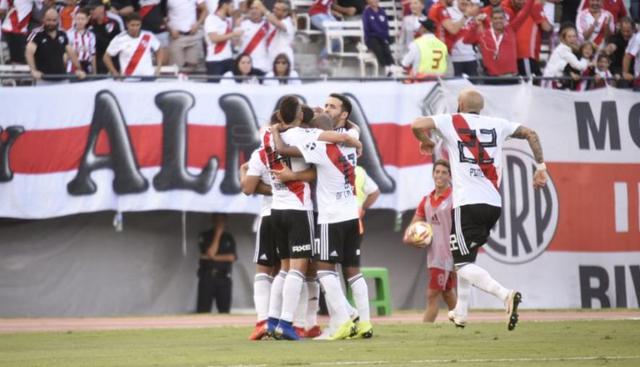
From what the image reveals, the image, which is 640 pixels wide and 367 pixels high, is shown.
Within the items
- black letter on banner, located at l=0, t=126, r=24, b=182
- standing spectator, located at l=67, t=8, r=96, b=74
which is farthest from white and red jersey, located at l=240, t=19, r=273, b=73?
black letter on banner, located at l=0, t=126, r=24, b=182

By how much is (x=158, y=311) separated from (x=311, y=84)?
433 centimetres

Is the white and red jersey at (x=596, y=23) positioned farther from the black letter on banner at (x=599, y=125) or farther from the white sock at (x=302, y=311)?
the white sock at (x=302, y=311)

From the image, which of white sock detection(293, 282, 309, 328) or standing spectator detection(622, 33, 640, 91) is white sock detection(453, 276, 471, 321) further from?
standing spectator detection(622, 33, 640, 91)

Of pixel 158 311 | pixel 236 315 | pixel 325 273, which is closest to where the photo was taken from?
pixel 325 273

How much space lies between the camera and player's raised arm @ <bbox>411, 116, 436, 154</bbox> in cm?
1281

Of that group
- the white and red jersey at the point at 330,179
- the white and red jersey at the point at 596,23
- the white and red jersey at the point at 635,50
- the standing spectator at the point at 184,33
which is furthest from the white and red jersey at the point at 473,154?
the white and red jersey at the point at 596,23

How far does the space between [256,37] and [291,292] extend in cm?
1000

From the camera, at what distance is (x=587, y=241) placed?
69.2 ft

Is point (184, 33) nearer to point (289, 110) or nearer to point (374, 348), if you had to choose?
point (289, 110)

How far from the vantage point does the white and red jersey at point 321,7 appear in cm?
2403

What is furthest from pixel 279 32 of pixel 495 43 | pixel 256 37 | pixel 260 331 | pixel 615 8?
pixel 260 331

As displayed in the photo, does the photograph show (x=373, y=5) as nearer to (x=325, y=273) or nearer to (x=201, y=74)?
(x=201, y=74)

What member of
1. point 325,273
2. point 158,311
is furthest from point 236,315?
point 325,273

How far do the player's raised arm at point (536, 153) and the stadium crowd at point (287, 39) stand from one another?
8.01 meters
